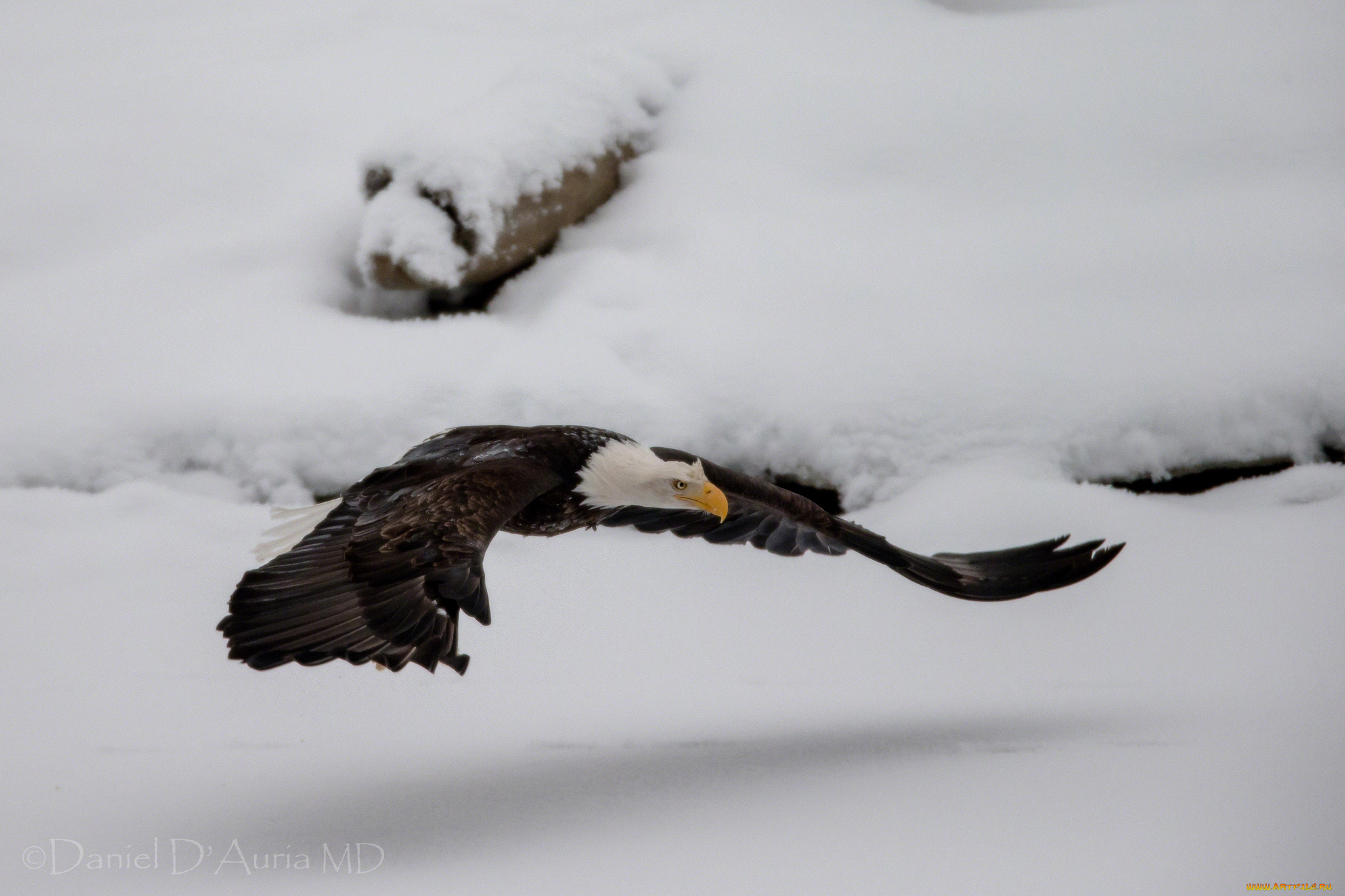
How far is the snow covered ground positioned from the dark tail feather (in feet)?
0.89

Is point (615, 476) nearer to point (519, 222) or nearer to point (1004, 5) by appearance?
point (519, 222)

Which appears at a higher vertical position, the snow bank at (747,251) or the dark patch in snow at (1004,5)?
the dark patch in snow at (1004,5)

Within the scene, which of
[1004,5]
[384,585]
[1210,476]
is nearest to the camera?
[384,585]

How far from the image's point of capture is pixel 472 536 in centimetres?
211

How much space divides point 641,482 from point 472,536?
2.31 ft

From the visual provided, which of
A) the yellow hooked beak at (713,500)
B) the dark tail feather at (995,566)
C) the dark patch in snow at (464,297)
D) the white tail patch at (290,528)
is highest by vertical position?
the dark patch in snow at (464,297)

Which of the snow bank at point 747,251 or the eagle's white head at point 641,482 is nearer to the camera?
the eagle's white head at point 641,482

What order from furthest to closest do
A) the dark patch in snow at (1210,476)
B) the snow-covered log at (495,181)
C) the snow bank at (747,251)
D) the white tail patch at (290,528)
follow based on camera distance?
the snow-covered log at (495,181) → the snow bank at (747,251) → the dark patch in snow at (1210,476) → the white tail patch at (290,528)

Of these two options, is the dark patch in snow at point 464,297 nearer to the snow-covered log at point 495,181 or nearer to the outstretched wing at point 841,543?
the snow-covered log at point 495,181

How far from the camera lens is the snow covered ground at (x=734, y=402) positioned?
2.09 metres


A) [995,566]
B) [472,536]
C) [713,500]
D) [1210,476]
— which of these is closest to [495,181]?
[713,500]

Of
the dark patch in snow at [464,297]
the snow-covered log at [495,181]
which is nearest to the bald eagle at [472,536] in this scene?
the snow-covered log at [495,181]

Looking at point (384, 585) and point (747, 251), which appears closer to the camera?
point (384, 585)

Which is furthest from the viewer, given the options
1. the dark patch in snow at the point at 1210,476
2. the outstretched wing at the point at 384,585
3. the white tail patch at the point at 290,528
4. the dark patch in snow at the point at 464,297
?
the dark patch in snow at the point at 464,297
